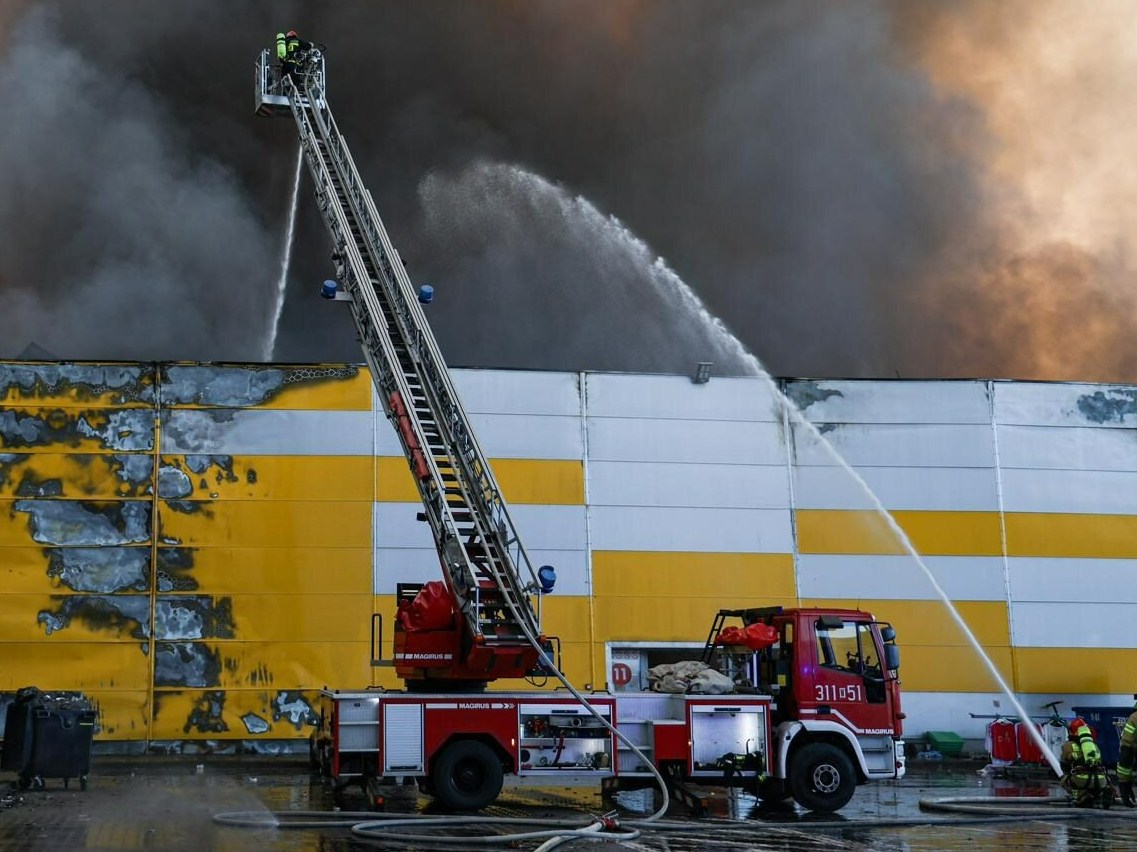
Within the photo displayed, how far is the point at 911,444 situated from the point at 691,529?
495 centimetres

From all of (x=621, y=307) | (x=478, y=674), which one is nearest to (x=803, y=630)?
(x=478, y=674)

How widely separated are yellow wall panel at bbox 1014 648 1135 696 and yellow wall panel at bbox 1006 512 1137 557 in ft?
6.34

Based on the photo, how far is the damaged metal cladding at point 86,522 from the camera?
22.5 m

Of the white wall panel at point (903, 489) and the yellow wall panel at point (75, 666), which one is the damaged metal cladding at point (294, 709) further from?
the white wall panel at point (903, 489)

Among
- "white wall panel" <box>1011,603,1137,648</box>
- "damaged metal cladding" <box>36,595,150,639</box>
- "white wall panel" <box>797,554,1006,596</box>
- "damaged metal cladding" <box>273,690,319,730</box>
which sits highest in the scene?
"white wall panel" <box>797,554,1006,596</box>

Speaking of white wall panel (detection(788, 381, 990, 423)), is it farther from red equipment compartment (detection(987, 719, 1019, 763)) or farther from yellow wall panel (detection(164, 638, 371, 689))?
yellow wall panel (detection(164, 638, 371, 689))

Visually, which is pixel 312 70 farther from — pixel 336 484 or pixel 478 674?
pixel 478 674

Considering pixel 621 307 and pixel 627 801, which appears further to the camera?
pixel 621 307

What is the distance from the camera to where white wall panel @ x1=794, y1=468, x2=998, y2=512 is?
25.1 m

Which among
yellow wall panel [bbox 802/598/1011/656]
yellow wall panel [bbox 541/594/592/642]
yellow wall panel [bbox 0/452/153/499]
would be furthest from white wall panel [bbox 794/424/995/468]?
yellow wall panel [bbox 0/452/153/499]

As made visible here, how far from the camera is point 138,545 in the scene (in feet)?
74.3

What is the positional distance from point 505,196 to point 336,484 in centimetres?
1426

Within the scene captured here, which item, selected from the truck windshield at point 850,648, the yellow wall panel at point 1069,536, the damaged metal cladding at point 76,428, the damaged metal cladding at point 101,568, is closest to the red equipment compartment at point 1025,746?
the yellow wall panel at point 1069,536

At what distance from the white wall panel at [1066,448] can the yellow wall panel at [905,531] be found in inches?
56.7
